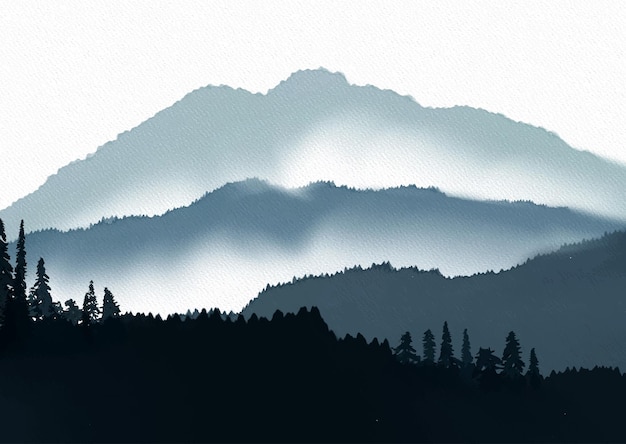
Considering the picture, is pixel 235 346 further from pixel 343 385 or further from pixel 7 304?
pixel 7 304

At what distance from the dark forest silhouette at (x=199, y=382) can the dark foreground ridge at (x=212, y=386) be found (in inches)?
4.5

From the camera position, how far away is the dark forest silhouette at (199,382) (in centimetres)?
9825

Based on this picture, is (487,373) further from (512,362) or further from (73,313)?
(73,313)

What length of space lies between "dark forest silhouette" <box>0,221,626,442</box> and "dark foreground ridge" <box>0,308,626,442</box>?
114 millimetres

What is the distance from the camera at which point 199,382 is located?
108125mm

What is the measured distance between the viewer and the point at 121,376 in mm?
103625

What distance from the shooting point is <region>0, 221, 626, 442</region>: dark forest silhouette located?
98.2 meters

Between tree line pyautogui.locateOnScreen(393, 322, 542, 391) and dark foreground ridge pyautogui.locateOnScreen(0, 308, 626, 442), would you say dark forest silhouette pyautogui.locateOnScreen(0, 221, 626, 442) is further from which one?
tree line pyautogui.locateOnScreen(393, 322, 542, 391)

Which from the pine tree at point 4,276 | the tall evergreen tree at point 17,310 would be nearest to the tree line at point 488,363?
the pine tree at point 4,276

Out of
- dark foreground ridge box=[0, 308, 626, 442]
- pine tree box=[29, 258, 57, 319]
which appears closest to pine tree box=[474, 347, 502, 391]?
dark foreground ridge box=[0, 308, 626, 442]

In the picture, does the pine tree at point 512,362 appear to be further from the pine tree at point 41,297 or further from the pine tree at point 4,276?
the pine tree at point 4,276

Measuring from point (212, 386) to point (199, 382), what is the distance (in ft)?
3.91

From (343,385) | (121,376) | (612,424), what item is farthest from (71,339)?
(612,424)

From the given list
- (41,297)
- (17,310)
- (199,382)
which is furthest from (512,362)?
(17,310)
